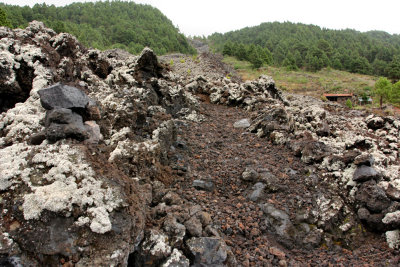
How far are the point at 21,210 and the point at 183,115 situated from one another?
9221 millimetres

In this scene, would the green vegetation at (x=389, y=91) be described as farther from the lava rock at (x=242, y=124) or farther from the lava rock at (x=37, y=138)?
the lava rock at (x=37, y=138)

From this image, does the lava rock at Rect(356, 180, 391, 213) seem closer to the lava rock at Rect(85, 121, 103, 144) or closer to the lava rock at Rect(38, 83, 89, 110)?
the lava rock at Rect(85, 121, 103, 144)

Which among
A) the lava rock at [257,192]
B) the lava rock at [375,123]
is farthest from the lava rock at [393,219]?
the lava rock at [375,123]

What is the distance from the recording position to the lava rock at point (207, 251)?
14.0 ft

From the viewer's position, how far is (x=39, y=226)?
3.34 meters

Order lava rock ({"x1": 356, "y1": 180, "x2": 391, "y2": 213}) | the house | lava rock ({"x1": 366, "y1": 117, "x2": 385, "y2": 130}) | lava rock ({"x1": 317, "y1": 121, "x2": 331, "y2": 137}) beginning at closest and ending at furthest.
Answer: lava rock ({"x1": 356, "y1": 180, "x2": 391, "y2": 213}) < lava rock ({"x1": 317, "y1": 121, "x2": 331, "y2": 137}) < lava rock ({"x1": 366, "y1": 117, "x2": 385, "y2": 130}) < the house

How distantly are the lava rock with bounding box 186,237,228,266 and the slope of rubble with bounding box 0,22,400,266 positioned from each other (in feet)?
0.06

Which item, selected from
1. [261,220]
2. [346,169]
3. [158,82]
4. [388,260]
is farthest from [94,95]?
[388,260]

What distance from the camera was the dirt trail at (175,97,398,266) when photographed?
17.4ft

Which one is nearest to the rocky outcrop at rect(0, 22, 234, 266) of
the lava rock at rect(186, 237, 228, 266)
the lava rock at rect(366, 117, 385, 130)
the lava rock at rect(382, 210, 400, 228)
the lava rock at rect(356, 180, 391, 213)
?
→ the lava rock at rect(186, 237, 228, 266)

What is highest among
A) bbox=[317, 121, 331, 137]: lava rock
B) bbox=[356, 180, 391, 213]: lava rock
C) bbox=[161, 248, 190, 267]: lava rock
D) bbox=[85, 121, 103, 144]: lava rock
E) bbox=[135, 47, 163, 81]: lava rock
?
bbox=[135, 47, 163, 81]: lava rock

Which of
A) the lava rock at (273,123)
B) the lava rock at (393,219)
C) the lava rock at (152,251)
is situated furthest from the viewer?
the lava rock at (273,123)

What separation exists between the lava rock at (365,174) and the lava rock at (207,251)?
4753 mm

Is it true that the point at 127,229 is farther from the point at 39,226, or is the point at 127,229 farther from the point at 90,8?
the point at 90,8
